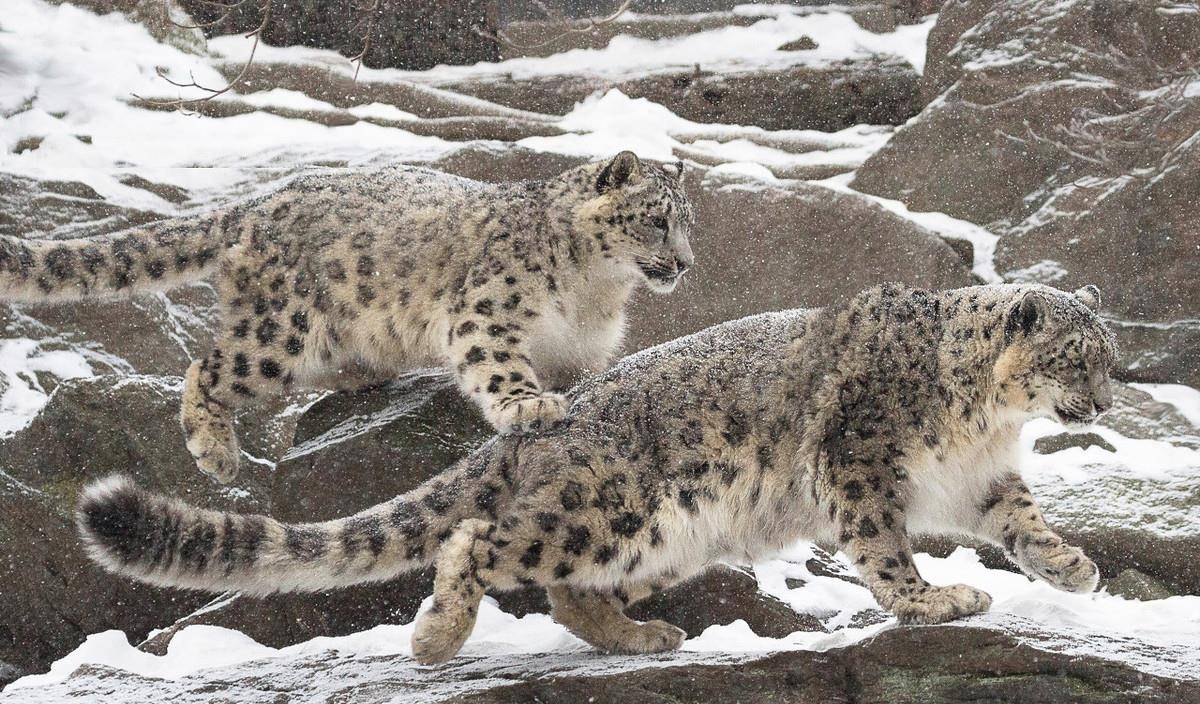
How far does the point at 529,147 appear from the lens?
383 inches

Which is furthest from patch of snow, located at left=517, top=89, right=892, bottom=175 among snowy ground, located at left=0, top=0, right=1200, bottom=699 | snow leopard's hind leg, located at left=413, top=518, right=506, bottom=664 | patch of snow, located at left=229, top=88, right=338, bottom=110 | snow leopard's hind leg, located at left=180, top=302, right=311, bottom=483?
snow leopard's hind leg, located at left=413, top=518, right=506, bottom=664

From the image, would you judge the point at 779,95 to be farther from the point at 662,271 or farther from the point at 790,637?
the point at 790,637

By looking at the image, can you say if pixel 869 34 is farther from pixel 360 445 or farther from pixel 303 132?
pixel 360 445

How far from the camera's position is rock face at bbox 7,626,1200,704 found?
3.84 m

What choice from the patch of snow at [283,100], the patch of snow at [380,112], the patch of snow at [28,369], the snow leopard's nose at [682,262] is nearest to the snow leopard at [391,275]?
the snow leopard's nose at [682,262]

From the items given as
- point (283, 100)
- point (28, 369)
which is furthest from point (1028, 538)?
point (283, 100)

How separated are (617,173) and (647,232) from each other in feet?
1.12

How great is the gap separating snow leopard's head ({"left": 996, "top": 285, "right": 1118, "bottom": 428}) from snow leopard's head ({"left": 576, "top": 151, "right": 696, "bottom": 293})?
184 centimetres

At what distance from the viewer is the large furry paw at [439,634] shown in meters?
4.43

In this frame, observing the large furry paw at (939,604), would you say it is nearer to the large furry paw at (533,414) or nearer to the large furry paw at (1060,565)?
the large furry paw at (1060,565)

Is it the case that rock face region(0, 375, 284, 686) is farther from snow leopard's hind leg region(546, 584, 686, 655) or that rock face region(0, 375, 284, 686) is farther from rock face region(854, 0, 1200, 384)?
rock face region(854, 0, 1200, 384)

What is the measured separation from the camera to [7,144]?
33.6 ft

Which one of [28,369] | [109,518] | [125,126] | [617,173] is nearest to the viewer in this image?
[109,518]

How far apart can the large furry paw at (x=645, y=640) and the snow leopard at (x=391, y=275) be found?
150cm
